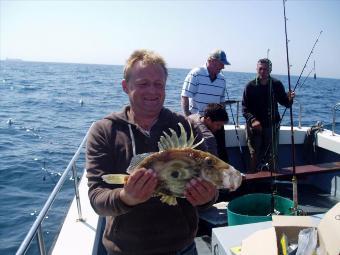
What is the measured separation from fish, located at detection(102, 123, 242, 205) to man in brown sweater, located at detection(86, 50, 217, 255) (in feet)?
0.50

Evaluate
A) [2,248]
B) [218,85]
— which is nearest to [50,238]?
[2,248]

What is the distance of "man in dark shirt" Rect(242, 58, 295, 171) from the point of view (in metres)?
6.65

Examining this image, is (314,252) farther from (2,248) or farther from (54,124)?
(54,124)

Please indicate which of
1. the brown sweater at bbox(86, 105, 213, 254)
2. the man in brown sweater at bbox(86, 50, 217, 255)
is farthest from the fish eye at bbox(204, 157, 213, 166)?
the brown sweater at bbox(86, 105, 213, 254)

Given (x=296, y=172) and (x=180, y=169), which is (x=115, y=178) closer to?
(x=180, y=169)

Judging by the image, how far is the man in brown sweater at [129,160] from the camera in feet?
A: 7.50

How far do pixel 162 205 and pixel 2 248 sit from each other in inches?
209

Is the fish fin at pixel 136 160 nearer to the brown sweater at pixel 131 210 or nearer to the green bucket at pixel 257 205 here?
the brown sweater at pixel 131 210

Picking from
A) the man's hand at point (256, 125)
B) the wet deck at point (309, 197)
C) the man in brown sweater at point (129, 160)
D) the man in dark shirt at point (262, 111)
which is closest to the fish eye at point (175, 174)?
the man in brown sweater at point (129, 160)

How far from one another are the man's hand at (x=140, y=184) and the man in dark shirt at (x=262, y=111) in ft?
16.4

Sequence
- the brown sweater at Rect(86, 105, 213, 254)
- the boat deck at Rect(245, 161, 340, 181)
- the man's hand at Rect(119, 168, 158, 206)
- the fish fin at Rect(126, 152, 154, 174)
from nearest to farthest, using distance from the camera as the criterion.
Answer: the man's hand at Rect(119, 168, 158, 206) < the fish fin at Rect(126, 152, 154, 174) < the brown sweater at Rect(86, 105, 213, 254) < the boat deck at Rect(245, 161, 340, 181)

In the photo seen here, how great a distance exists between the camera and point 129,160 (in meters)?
2.30

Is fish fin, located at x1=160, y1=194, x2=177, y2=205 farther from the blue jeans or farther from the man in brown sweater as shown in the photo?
the blue jeans

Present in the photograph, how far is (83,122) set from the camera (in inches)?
739
